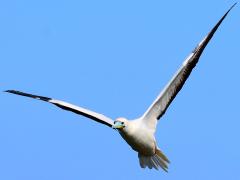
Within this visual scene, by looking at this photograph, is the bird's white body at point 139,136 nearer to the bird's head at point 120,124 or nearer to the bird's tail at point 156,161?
the bird's head at point 120,124

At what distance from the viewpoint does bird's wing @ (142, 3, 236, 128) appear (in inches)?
696

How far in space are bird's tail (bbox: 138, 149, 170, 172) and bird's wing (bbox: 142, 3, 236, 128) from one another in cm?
77

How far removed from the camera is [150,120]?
60.3 ft

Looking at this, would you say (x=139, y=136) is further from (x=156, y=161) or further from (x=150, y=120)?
(x=156, y=161)

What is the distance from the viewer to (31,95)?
19.4 metres

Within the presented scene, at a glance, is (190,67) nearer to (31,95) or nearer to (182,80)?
(182,80)

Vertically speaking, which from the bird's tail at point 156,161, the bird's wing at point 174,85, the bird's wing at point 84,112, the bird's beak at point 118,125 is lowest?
the bird's tail at point 156,161

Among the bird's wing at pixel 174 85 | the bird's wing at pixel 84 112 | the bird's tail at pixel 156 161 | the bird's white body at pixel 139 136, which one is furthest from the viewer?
the bird's tail at pixel 156 161

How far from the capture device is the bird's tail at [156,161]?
18.8 metres

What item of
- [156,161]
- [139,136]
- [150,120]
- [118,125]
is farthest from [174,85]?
[156,161]

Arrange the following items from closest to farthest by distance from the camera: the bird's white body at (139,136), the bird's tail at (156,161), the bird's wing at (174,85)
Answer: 1. the bird's wing at (174,85)
2. the bird's white body at (139,136)
3. the bird's tail at (156,161)

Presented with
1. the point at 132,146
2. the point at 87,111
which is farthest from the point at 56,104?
the point at 132,146

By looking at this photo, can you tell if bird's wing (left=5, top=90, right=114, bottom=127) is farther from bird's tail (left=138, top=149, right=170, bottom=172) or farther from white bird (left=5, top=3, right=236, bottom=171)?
bird's tail (left=138, top=149, right=170, bottom=172)

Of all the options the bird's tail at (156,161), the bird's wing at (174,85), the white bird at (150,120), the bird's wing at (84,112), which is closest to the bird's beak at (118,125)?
the white bird at (150,120)
